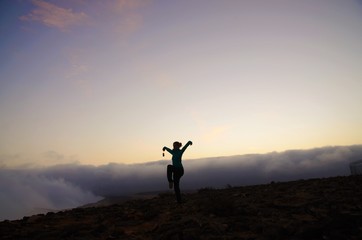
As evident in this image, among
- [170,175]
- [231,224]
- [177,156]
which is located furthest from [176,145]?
[231,224]

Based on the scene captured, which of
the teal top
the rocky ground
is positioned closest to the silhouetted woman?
the teal top

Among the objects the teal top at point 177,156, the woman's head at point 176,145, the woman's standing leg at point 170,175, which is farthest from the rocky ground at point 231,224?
the woman's head at point 176,145

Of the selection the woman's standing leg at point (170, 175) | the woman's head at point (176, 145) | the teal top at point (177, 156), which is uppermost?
the woman's head at point (176, 145)

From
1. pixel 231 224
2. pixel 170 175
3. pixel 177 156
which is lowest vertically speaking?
pixel 231 224

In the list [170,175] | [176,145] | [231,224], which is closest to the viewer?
[231,224]

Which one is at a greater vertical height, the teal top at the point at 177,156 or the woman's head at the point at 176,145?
the woman's head at the point at 176,145

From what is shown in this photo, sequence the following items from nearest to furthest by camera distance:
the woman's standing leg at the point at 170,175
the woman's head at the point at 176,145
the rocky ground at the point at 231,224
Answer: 1. the rocky ground at the point at 231,224
2. the woman's standing leg at the point at 170,175
3. the woman's head at the point at 176,145

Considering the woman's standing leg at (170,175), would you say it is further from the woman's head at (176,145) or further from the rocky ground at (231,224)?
the rocky ground at (231,224)

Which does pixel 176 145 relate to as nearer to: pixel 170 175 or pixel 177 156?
pixel 177 156

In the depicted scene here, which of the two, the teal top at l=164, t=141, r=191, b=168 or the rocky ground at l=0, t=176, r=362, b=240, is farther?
the teal top at l=164, t=141, r=191, b=168

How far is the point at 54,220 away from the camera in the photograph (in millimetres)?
11367

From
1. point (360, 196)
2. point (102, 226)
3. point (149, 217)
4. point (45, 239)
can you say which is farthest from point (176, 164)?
point (360, 196)

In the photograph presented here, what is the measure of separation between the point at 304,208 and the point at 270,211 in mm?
1011

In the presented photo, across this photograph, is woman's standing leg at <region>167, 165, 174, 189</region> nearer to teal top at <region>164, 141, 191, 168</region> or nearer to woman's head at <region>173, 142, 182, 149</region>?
teal top at <region>164, 141, 191, 168</region>
